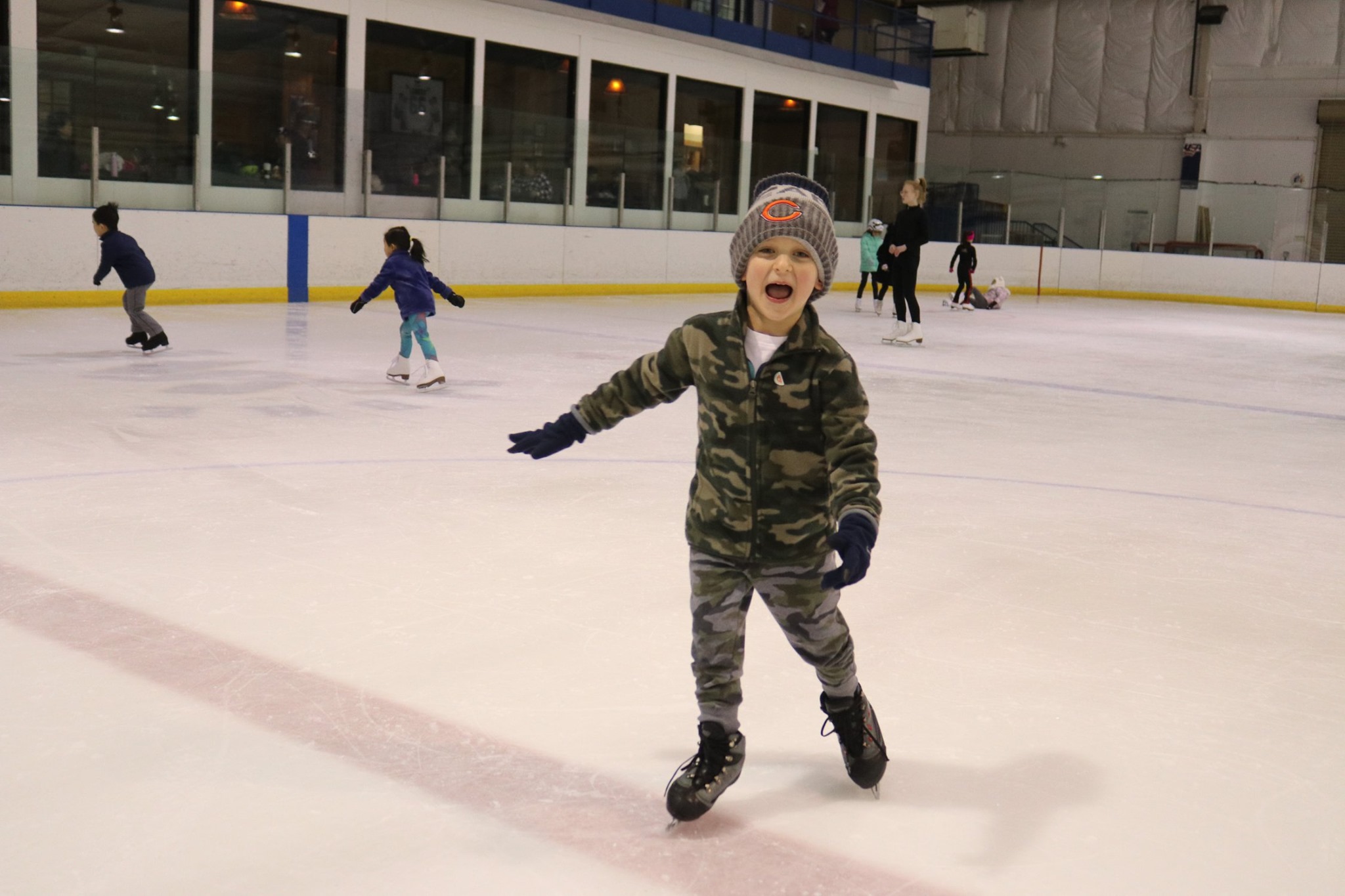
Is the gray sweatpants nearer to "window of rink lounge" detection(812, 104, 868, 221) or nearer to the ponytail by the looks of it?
the ponytail

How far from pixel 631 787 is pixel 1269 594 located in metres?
2.23

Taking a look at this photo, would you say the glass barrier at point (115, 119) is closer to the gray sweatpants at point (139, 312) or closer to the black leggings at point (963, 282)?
the gray sweatpants at point (139, 312)

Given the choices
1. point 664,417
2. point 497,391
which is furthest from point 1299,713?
point 497,391

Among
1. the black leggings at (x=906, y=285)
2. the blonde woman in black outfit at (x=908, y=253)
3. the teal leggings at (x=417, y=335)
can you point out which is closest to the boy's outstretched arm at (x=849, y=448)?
the teal leggings at (x=417, y=335)

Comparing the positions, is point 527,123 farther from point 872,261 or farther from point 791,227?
point 791,227

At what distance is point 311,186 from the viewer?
13.8m

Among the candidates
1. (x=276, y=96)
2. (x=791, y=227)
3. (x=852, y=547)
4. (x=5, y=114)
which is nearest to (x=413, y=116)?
(x=276, y=96)

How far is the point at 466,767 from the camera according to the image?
231 cm

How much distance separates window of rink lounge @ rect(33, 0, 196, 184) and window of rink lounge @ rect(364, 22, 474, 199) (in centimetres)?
205

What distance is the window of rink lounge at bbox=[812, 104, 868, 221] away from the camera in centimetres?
2017

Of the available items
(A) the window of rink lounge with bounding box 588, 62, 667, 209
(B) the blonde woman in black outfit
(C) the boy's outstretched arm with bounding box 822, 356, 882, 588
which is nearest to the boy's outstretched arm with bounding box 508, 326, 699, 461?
(C) the boy's outstretched arm with bounding box 822, 356, 882, 588

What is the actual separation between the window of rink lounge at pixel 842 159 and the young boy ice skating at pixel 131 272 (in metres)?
11.5

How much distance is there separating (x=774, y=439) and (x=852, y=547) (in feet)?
0.91

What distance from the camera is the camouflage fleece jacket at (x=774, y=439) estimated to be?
2043mm
